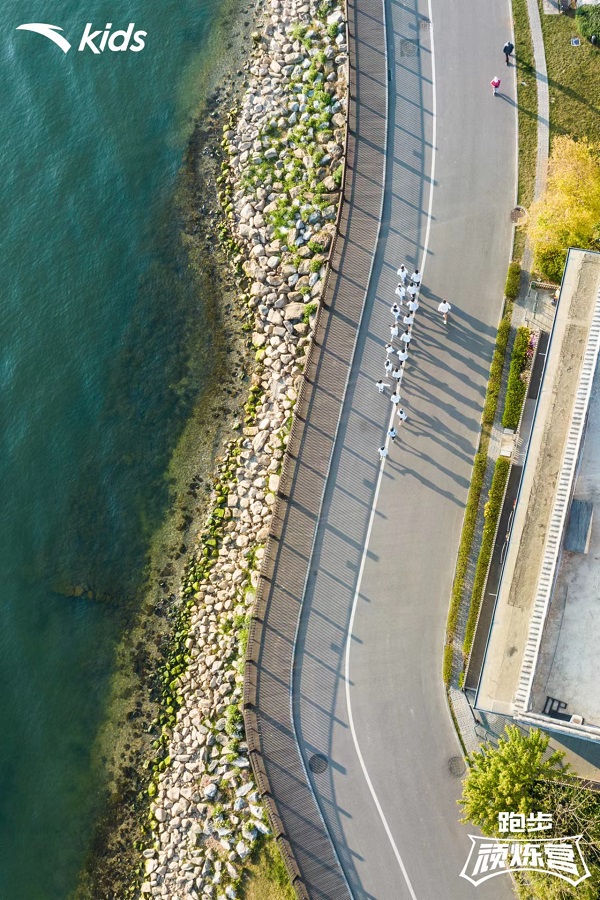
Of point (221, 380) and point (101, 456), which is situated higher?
point (221, 380)

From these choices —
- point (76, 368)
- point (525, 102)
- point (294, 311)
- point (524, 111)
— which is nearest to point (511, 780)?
point (294, 311)

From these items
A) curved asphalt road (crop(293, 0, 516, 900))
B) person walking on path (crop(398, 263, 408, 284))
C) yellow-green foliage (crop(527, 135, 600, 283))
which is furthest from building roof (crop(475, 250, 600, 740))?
person walking on path (crop(398, 263, 408, 284))

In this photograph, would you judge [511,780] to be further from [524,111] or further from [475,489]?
[524,111]

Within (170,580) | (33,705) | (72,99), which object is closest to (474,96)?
(72,99)

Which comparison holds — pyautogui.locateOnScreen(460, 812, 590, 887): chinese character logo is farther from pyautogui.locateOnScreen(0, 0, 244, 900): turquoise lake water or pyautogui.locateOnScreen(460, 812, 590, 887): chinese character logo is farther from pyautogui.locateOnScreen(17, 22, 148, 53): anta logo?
pyautogui.locateOnScreen(17, 22, 148, 53): anta logo

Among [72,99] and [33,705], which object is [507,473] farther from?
[72,99]
